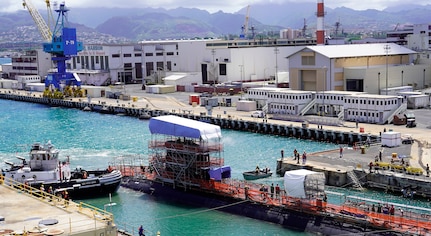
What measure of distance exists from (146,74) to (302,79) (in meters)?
49.1

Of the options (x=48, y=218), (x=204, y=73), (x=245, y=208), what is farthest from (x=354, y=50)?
(x=48, y=218)

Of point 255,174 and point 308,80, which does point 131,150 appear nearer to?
point 255,174

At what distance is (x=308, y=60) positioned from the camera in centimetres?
7556

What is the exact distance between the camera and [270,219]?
31.0 m

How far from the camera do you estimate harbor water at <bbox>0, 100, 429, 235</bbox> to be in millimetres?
31609

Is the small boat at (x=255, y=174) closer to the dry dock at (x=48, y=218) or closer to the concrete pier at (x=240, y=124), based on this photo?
the concrete pier at (x=240, y=124)

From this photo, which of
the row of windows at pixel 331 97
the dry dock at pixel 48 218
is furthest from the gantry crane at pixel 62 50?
the dry dock at pixel 48 218

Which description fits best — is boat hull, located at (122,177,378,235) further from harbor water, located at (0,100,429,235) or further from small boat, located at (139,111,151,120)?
small boat, located at (139,111,151,120)

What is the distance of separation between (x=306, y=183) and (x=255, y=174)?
963cm

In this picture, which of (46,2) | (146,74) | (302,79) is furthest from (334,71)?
(46,2)

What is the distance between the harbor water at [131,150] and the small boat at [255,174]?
1.37 ft

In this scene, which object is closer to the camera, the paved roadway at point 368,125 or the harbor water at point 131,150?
the harbor water at point 131,150

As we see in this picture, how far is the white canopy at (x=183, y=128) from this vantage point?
35.3 metres

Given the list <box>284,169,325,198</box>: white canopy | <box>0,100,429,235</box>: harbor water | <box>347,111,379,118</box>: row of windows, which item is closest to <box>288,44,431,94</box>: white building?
<box>347,111,379,118</box>: row of windows
